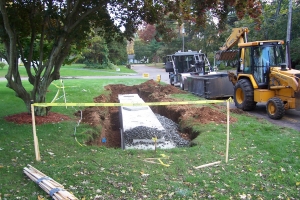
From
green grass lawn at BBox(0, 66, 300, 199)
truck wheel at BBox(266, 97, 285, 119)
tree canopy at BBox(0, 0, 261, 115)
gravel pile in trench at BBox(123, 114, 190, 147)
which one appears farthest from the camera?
truck wheel at BBox(266, 97, 285, 119)

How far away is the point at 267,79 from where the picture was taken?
12.2 m

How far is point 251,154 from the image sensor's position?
714cm

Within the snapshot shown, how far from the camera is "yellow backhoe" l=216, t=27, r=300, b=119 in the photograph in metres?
11.0

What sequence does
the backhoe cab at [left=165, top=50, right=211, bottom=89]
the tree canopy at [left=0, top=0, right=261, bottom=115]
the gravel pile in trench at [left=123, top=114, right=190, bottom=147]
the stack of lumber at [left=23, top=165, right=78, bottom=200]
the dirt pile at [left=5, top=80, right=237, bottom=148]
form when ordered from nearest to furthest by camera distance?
1. the stack of lumber at [left=23, top=165, right=78, bottom=200]
2. the tree canopy at [left=0, top=0, right=261, bottom=115]
3. the gravel pile in trench at [left=123, top=114, right=190, bottom=147]
4. the dirt pile at [left=5, top=80, right=237, bottom=148]
5. the backhoe cab at [left=165, top=50, right=211, bottom=89]

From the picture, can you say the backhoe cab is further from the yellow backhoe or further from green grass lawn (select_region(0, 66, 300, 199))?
green grass lawn (select_region(0, 66, 300, 199))

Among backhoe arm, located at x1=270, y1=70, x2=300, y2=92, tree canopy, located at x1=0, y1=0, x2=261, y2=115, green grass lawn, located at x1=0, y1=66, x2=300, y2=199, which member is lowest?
green grass lawn, located at x1=0, y1=66, x2=300, y2=199

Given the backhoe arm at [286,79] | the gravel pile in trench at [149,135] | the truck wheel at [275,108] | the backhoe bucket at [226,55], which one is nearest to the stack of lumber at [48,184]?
the gravel pile in trench at [149,135]

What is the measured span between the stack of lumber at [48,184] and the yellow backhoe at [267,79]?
321 inches

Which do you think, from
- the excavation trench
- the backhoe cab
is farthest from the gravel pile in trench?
the backhoe cab

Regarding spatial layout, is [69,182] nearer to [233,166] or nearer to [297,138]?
[233,166]

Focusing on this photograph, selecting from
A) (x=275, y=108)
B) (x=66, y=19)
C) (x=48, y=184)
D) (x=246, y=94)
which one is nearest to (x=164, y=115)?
(x=246, y=94)

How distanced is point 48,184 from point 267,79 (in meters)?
9.48

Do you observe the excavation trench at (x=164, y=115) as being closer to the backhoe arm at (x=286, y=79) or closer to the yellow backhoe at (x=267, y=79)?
the yellow backhoe at (x=267, y=79)

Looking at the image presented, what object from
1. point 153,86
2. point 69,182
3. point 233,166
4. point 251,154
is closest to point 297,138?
point 251,154
